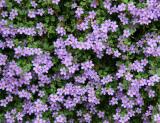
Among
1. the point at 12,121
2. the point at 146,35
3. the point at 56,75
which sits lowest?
the point at 12,121

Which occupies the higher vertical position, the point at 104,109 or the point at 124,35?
the point at 124,35

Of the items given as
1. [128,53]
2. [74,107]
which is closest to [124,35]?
[128,53]

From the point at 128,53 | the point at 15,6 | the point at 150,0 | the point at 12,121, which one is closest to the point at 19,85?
the point at 12,121

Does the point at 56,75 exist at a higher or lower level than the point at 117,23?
lower

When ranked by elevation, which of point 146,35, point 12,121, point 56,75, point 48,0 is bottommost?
point 12,121

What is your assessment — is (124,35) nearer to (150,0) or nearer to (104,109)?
(150,0)

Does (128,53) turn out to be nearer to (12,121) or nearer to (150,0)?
(150,0)
